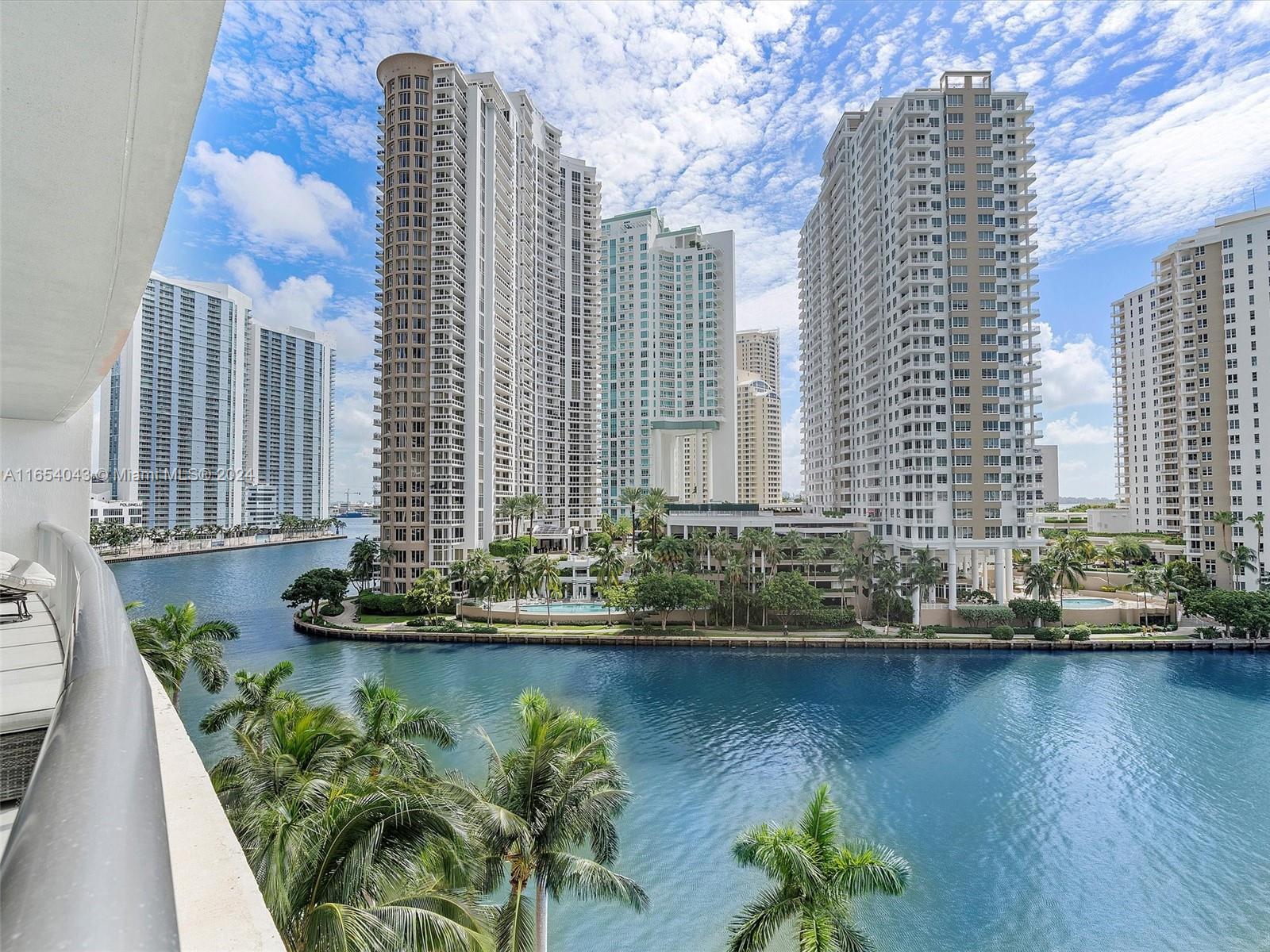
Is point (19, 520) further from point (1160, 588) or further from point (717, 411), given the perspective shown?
point (717, 411)

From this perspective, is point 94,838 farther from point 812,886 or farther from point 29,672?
point 812,886

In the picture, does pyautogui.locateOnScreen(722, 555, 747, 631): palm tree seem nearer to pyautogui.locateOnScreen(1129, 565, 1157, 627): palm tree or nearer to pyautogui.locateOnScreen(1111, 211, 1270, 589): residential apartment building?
pyautogui.locateOnScreen(1129, 565, 1157, 627): palm tree

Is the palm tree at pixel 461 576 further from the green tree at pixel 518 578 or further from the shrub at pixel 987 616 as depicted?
the shrub at pixel 987 616

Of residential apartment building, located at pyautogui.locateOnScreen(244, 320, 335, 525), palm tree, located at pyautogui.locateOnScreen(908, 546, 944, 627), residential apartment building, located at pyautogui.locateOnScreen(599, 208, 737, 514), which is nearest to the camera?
palm tree, located at pyautogui.locateOnScreen(908, 546, 944, 627)

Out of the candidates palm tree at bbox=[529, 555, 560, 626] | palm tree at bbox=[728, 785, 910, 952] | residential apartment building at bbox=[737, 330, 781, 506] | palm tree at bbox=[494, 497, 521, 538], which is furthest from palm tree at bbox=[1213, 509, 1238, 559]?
residential apartment building at bbox=[737, 330, 781, 506]

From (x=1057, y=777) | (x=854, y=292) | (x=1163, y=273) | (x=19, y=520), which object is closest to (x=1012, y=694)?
(x=1057, y=777)

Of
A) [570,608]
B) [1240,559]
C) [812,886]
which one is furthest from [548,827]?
[1240,559]
